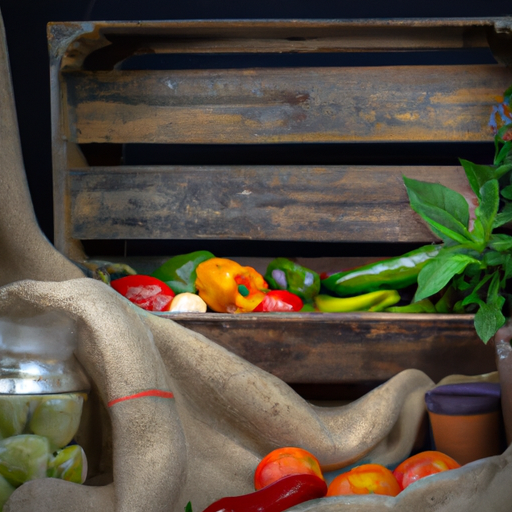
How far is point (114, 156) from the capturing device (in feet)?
6.23

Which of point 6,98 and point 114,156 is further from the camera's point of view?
point 114,156

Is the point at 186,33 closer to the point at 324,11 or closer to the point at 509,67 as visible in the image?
the point at 324,11

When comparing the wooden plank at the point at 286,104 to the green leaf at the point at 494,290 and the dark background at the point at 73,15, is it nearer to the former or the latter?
the dark background at the point at 73,15

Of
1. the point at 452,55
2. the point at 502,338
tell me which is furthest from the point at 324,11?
the point at 502,338

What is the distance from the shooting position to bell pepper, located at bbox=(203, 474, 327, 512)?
0.91 meters

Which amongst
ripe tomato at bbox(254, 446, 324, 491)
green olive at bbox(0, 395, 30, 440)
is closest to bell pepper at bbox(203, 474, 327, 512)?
ripe tomato at bbox(254, 446, 324, 491)

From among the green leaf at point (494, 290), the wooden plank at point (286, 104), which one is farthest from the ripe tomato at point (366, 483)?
the wooden plank at point (286, 104)

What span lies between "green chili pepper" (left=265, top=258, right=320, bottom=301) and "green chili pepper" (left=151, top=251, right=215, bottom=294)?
0.73 feet

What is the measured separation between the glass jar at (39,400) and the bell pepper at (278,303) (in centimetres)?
60

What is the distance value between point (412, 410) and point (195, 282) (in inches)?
27.3

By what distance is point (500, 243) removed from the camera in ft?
4.19

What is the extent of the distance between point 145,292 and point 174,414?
559 millimetres

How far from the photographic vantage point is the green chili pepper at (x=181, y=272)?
167cm

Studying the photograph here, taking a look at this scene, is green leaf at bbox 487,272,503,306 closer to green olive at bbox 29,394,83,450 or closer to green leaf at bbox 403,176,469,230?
green leaf at bbox 403,176,469,230
